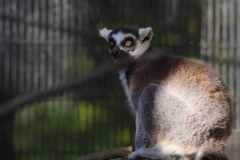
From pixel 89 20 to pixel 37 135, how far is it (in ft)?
5.15

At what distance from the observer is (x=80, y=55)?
15.2 ft

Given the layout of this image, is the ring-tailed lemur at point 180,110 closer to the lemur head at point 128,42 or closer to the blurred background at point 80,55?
the lemur head at point 128,42

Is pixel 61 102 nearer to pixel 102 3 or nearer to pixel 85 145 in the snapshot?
pixel 85 145

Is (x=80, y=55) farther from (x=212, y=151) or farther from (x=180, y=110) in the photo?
(x=212, y=151)

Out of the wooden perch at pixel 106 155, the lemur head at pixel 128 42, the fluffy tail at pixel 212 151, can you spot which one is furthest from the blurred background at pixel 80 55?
the fluffy tail at pixel 212 151

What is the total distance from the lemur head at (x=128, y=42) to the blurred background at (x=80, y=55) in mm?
1582

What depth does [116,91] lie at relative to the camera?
181 inches

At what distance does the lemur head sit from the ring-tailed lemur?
26 cm

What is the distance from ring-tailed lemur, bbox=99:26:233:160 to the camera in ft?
6.91

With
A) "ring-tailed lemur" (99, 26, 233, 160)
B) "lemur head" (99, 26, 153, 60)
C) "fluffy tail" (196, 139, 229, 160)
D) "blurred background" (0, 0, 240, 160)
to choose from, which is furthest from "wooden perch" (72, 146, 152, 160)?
"blurred background" (0, 0, 240, 160)

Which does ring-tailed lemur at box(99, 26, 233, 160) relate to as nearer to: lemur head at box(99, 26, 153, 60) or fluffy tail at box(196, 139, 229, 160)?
fluffy tail at box(196, 139, 229, 160)

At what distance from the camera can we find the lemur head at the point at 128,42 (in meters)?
2.80

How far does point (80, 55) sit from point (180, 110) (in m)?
2.60

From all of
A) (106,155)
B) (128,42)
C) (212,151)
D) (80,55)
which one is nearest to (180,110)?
(212,151)
